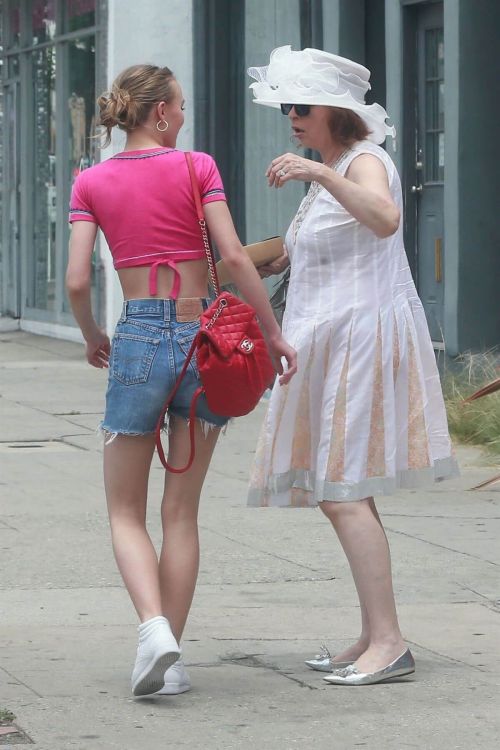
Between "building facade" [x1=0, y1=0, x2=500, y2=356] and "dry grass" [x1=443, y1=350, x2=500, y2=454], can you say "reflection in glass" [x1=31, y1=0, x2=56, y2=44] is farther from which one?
"dry grass" [x1=443, y1=350, x2=500, y2=454]

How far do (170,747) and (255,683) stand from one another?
72 centimetres

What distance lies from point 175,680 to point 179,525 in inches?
18.1

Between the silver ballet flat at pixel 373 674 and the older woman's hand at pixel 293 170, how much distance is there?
1.49m

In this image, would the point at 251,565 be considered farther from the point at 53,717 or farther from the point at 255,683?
the point at 53,717

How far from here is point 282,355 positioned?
506cm

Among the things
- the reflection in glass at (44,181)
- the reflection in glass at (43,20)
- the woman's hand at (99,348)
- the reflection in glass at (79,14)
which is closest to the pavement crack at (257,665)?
the woman's hand at (99,348)

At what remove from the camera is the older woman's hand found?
495 cm

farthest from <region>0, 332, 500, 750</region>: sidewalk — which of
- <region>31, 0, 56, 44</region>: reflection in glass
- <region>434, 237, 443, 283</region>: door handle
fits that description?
<region>31, 0, 56, 44</region>: reflection in glass

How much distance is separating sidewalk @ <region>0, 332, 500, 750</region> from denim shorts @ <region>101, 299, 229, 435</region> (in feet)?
2.71

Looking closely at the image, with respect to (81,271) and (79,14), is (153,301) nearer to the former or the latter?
(81,271)

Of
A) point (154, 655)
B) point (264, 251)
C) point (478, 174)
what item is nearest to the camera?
point (154, 655)

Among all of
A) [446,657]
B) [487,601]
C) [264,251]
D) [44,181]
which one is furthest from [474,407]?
[44,181]

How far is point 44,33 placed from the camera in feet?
Result: 62.6

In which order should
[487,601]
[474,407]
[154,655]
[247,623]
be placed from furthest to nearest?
[474,407] → [487,601] → [247,623] → [154,655]
